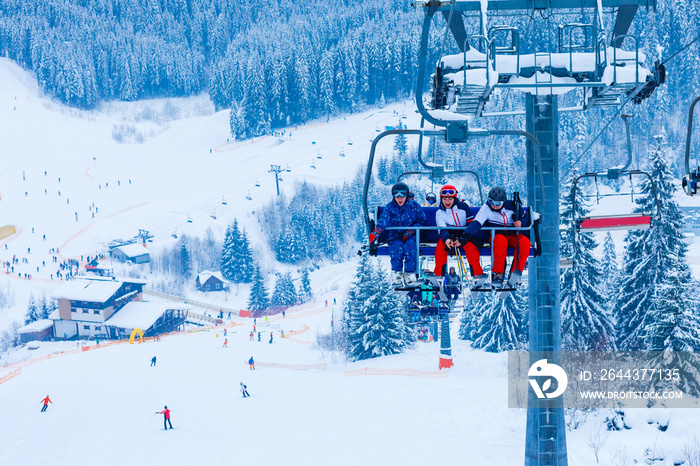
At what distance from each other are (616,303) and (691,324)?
7.59m

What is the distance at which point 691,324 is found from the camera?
21203 millimetres

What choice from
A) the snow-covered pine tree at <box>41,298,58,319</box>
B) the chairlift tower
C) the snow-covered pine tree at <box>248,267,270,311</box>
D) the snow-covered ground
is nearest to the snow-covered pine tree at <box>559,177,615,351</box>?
the snow-covered ground

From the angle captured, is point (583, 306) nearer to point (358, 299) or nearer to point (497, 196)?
point (358, 299)

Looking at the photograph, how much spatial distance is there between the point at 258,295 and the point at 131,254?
17.6 metres

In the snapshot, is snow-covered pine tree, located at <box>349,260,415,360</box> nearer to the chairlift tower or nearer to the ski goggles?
the chairlift tower

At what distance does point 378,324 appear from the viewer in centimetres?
3425

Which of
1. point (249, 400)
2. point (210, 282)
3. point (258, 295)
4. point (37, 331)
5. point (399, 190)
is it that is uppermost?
point (399, 190)

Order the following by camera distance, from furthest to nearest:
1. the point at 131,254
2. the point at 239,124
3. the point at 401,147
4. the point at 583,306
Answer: the point at 239,124 → the point at 401,147 → the point at 131,254 → the point at 583,306

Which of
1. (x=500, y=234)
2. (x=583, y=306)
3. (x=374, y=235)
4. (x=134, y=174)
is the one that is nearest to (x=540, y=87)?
(x=500, y=234)

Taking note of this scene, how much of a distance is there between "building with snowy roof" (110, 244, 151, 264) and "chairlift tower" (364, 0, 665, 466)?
2751 inches

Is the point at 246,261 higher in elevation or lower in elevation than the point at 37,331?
higher

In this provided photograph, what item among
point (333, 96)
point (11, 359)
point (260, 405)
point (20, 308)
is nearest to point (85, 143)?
point (333, 96)

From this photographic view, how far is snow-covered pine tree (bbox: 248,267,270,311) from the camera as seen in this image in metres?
66.2

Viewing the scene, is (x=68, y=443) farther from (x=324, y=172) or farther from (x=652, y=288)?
(x=324, y=172)
